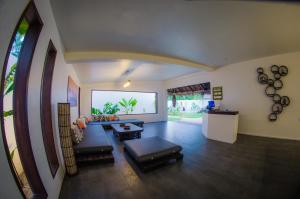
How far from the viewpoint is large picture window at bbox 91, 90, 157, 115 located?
305 inches

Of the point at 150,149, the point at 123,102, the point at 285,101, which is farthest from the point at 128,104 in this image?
the point at 285,101

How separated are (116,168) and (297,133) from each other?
5.85 meters

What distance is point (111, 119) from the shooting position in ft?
24.5

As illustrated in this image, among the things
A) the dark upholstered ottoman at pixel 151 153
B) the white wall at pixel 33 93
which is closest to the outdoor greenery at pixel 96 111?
the dark upholstered ottoman at pixel 151 153

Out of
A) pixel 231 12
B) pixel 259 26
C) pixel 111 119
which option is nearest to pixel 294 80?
pixel 259 26

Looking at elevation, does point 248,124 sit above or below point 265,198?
above

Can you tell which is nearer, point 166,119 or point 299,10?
point 299,10

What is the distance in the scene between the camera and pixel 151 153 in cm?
273

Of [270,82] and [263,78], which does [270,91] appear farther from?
[263,78]

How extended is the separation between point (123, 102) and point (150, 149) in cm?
584

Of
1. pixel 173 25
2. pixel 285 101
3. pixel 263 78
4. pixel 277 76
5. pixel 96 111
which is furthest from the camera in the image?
pixel 96 111

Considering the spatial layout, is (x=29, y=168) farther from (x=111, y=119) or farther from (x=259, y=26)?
(x=111, y=119)

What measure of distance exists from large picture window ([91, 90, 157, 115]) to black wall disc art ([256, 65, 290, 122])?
6.11 meters

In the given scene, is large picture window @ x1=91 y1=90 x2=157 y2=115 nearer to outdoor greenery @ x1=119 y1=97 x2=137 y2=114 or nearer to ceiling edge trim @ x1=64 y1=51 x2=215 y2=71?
outdoor greenery @ x1=119 y1=97 x2=137 y2=114
